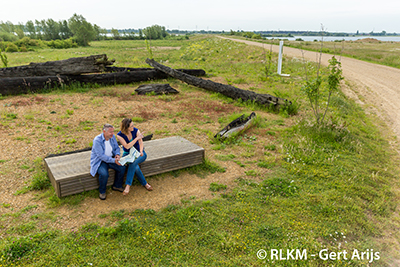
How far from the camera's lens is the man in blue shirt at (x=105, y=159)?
4.73m

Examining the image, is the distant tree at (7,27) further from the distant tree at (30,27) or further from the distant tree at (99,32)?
the distant tree at (99,32)

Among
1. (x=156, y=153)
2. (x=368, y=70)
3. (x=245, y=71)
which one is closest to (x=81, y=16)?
(x=245, y=71)

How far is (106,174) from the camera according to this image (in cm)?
476

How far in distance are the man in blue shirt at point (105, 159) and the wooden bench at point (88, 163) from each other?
0.17 metres

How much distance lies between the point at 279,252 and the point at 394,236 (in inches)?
81.7

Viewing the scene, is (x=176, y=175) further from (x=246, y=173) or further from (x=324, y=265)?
(x=324, y=265)

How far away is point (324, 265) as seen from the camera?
11.5 feet

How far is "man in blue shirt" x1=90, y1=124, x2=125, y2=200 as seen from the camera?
15.5 ft

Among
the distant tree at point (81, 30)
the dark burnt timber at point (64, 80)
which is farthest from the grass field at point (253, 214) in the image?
the distant tree at point (81, 30)

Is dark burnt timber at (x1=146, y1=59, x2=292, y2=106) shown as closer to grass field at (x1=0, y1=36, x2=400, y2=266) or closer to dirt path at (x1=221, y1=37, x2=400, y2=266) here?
grass field at (x1=0, y1=36, x2=400, y2=266)

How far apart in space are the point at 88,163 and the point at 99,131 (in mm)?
3356

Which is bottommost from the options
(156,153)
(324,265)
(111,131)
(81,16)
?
(324,265)

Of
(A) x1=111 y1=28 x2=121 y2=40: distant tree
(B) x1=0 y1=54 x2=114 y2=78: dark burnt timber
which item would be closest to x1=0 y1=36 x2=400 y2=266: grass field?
(B) x1=0 y1=54 x2=114 y2=78: dark burnt timber

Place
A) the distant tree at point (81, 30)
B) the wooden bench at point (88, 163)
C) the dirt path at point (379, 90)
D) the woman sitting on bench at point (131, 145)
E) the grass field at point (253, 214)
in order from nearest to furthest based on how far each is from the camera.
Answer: the grass field at point (253, 214), the wooden bench at point (88, 163), the woman sitting on bench at point (131, 145), the dirt path at point (379, 90), the distant tree at point (81, 30)
